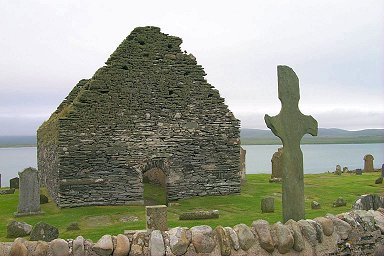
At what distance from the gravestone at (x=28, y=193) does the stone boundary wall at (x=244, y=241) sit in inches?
356

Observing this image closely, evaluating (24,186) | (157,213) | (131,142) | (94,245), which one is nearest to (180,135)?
(131,142)

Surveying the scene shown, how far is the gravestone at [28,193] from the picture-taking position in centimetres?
1380

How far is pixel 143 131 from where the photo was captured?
16.1m

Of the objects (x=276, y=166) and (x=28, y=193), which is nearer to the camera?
(x=28, y=193)

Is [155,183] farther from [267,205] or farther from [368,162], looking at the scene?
[368,162]

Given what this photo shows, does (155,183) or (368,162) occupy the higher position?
(368,162)

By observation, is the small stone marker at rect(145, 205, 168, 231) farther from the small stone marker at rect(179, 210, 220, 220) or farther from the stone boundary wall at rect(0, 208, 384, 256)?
the small stone marker at rect(179, 210, 220, 220)

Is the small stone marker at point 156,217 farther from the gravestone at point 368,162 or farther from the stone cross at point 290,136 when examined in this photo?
the gravestone at point 368,162

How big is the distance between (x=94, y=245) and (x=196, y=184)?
11.4 metres

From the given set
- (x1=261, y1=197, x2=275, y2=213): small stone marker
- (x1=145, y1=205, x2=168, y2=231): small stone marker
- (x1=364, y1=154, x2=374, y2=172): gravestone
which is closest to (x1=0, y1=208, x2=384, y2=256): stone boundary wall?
(x1=145, y1=205, x2=168, y2=231): small stone marker

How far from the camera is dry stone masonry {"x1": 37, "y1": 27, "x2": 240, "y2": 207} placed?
598 inches

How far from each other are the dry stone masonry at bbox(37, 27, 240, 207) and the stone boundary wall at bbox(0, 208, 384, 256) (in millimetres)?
9908

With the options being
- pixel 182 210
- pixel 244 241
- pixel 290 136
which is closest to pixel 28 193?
pixel 182 210

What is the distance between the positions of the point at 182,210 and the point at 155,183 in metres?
7.72
